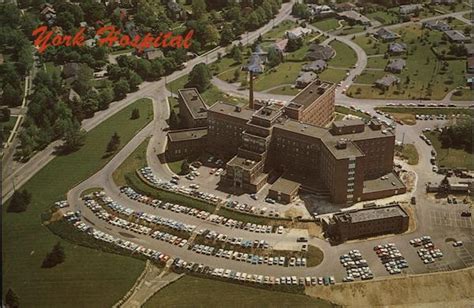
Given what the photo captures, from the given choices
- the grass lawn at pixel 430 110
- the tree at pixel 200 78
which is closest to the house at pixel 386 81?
the grass lawn at pixel 430 110

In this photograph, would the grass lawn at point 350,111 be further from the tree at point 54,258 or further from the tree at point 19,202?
the tree at point 54,258

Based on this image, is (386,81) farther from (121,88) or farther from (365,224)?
(121,88)

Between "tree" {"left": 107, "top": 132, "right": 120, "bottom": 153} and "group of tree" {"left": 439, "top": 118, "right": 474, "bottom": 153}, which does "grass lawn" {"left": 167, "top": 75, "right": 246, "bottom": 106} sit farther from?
"group of tree" {"left": 439, "top": 118, "right": 474, "bottom": 153}

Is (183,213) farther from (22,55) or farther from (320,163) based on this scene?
(22,55)

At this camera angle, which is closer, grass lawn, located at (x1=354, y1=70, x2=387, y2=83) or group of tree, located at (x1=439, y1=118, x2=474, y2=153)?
group of tree, located at (x1=439, y1=118, x2=474, y2=153)

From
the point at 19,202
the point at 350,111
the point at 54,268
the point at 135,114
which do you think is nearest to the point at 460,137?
the point at 350,111

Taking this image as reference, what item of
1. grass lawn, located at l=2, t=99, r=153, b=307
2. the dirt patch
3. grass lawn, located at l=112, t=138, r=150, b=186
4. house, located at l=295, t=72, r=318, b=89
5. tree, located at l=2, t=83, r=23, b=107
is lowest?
the dirt patch

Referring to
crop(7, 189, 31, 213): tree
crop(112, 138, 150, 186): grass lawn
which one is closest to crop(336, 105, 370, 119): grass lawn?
crop(112, 138, 150, 186): grass lawn
